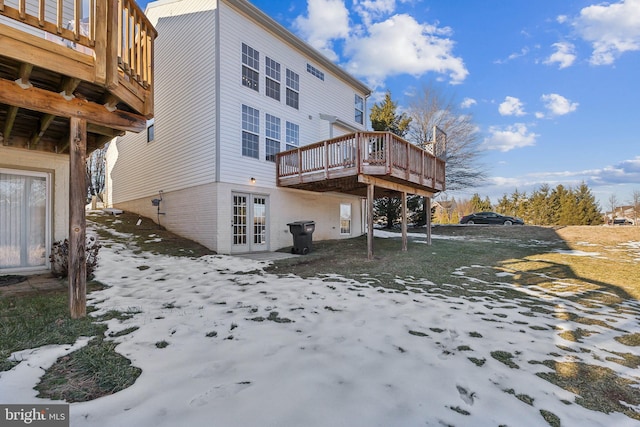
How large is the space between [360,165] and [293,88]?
5390 millimetres

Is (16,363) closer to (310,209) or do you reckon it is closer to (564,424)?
(564,424)

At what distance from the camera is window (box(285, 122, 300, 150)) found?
10.7 metres

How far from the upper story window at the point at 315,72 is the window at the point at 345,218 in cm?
581

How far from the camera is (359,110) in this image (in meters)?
14.9

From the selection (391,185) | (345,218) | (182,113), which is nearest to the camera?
(391,185)

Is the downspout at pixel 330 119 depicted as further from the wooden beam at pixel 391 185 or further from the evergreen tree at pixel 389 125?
the evergreen tree at pixel 389 125

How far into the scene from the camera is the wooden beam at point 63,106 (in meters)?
2.64

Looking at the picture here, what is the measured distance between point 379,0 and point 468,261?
9817 millimetres

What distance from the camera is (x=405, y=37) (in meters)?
13.2

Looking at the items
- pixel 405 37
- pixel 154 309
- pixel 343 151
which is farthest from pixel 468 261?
pixel 405 37

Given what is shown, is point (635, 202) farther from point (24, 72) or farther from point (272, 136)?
point (24, 72)

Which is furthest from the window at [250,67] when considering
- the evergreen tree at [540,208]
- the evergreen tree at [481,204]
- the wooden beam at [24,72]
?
the evergreen tree at [540,208]

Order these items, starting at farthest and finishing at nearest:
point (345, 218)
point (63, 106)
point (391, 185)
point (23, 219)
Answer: point (345, 218), point (391, 185), point (23, 219), point (63, 106)

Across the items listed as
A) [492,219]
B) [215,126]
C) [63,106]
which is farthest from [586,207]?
[63,106]
